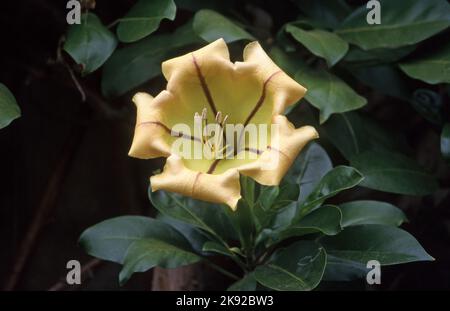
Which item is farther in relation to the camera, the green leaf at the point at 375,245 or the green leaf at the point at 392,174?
the green leaf at the point at 392,174

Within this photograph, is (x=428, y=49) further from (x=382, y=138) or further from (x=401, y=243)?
(x=401, y=243)

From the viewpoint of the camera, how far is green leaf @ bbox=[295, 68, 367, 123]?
1.45 m

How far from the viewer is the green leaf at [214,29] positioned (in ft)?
4.77

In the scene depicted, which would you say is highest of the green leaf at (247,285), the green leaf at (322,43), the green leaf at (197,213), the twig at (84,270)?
the green leaf at (322,43)

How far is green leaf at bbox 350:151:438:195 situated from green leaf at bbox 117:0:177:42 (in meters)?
0.53

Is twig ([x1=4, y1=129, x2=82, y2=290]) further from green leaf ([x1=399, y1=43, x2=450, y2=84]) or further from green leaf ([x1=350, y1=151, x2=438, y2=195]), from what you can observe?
green leaf ([x1=399, y1=43, x2=450, y2=84])

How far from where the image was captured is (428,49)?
1.66 m

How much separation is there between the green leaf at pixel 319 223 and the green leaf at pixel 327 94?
0.21 m

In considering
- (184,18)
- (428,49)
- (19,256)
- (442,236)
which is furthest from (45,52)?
(442,236)

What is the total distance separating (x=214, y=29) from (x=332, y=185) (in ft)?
1.40

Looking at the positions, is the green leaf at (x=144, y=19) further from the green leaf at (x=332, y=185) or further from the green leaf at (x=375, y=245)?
the green leaf at (x=375, y=245)

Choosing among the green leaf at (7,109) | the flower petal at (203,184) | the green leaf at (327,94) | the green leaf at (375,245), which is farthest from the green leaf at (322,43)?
the green leaf at (7,109)

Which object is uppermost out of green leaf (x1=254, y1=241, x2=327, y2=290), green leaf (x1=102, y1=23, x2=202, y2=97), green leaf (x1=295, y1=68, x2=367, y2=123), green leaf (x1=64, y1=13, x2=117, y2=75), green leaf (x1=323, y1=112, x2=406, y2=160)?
green leaf (x1=64, y1=13, x2=117, y2=75)

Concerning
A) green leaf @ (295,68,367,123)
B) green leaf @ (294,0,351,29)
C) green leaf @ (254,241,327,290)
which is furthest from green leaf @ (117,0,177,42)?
green leaf @ (254,241,327,290)
